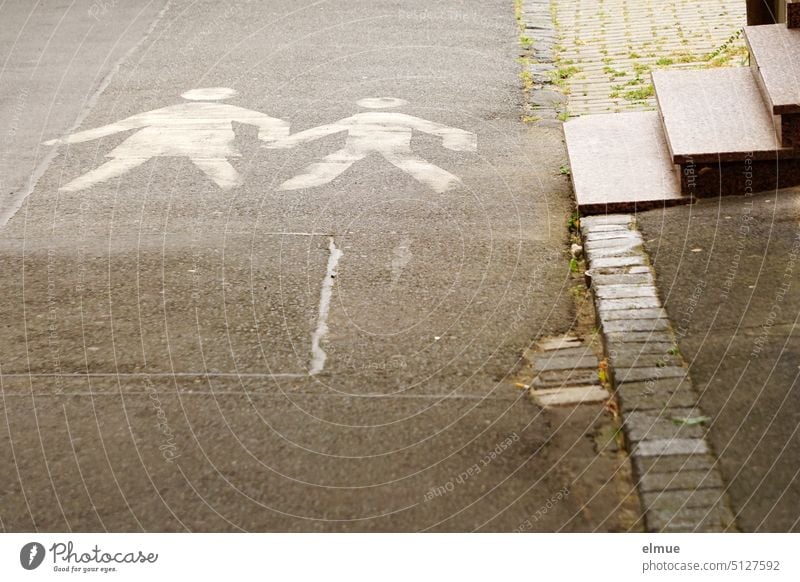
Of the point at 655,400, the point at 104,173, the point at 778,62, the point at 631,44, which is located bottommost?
the point at 631,44

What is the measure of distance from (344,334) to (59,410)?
3.92ft

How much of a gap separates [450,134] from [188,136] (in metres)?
1.79

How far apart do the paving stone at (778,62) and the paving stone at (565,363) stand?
72.1 inches

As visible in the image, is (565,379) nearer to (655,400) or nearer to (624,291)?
(655,400)

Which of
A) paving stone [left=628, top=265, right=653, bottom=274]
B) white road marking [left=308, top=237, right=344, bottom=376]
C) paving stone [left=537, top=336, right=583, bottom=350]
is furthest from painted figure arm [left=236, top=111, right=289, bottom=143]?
paving stone [left=537, top=336, right=583, bottom=350]

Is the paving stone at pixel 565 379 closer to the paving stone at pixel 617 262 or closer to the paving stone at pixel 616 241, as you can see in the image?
the paving stone at pixel 617 262

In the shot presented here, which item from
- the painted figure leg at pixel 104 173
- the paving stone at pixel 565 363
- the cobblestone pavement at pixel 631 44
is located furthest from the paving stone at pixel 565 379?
the cobblestone pavement at pixel 631 44

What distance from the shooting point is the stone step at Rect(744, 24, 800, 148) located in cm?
525

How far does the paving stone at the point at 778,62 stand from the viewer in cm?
525

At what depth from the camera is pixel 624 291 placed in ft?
14.9

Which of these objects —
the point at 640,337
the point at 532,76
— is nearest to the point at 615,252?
the point at 640,337

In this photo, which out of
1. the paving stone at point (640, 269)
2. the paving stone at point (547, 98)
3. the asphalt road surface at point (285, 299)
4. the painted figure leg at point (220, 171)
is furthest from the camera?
the paving stone at point (547, 98)
